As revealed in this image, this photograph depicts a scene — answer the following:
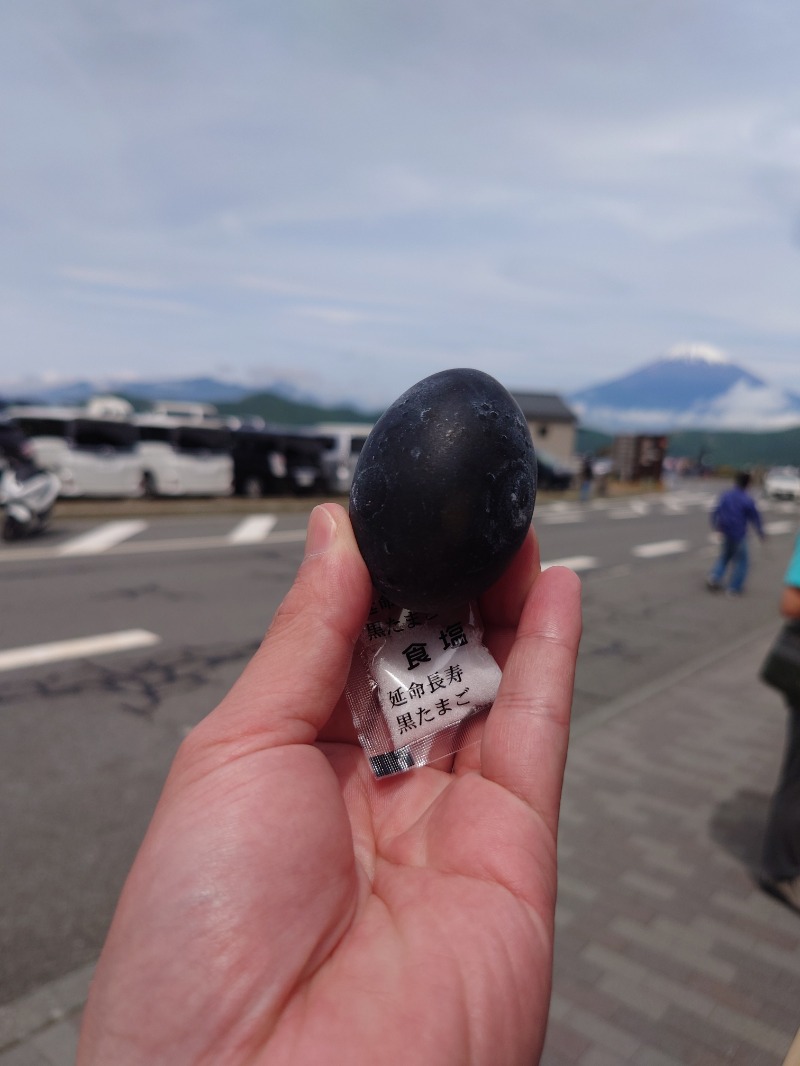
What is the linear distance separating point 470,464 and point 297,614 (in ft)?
1.51

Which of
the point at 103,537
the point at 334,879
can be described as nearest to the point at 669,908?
the point at 334,879

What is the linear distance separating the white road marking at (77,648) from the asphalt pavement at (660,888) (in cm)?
99

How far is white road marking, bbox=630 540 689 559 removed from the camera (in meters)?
16.3

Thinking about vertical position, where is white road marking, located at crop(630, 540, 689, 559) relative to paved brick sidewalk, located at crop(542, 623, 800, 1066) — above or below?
below

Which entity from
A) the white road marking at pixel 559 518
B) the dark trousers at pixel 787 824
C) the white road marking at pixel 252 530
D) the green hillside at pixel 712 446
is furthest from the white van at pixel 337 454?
the green hillside at pixel 712 446

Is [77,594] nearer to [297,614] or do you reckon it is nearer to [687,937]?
[687,937]

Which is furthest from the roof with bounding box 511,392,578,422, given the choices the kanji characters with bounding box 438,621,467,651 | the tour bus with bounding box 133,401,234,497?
the kanji characters with bounding box 438,621,467,651

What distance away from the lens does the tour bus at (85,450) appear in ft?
54.7

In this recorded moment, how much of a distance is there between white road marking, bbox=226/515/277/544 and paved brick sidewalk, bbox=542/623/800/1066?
947 cm

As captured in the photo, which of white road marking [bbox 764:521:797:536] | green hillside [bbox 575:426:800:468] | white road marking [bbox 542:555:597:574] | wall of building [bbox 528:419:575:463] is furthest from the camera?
green hillside [bbox 575:426:800:468]

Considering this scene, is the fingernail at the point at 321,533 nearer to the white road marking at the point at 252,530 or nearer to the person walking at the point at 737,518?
the person walking at the point at 737,518

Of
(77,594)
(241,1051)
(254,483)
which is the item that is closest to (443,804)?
(241,1051)

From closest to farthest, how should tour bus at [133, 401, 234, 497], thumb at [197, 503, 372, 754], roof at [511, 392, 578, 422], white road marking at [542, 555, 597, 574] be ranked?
thumb at [197, 503, 372, 754] → white road marking at [542, 555, 597, 574] → tour bus at [133, 401, 234, 497] → roof at [511, 392, 578, 422]

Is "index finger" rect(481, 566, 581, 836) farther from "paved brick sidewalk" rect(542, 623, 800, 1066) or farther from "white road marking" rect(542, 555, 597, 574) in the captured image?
"white road marking" rect(542, 555, 597, 574)
